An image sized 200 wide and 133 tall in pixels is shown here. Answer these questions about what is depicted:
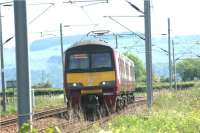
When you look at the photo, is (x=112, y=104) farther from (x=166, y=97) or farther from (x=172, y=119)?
(x=172, y=119)

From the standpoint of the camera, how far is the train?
85.0 feet

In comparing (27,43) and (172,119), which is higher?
(27,43)

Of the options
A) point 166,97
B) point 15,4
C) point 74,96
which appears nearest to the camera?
point 15,4

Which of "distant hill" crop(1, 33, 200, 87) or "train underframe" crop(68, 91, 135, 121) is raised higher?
"distant hill" crop(1, 33, 200, 87)

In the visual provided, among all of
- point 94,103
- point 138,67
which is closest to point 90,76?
point 94,103

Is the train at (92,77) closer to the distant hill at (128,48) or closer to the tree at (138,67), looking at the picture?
the distant hill at (128,48)

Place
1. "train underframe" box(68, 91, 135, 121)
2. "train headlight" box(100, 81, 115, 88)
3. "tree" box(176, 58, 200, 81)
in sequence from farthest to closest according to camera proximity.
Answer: "tree" box(176, 58, 200, 81) → "train headlight" box(100, 81, 115, 88) → "train underframe" box(68, 91, 135, 121)

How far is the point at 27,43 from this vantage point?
37.3 ft

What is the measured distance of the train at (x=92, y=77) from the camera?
2591 cm

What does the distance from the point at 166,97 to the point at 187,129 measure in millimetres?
15431

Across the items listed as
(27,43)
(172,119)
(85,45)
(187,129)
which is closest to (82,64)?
(85,45)

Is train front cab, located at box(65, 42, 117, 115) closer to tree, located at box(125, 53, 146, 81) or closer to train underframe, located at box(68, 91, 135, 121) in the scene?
train underframe, located at box(68, 91, 135, 121)

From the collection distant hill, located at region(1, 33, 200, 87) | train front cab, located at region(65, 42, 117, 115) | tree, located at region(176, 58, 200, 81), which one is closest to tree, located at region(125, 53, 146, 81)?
distant hill, located at region(1, 33, 200, 87)

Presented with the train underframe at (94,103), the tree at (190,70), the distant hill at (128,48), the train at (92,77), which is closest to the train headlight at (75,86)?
the train at (92,77)
